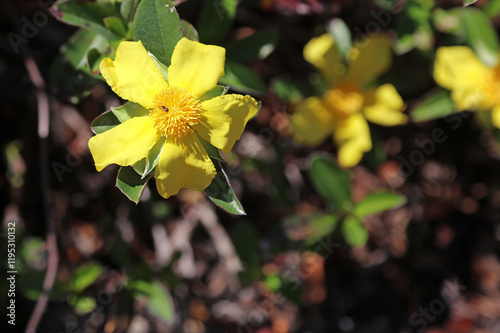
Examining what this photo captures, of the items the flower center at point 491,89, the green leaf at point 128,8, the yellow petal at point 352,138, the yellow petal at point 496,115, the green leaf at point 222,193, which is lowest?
the yellow petal at point 352,138

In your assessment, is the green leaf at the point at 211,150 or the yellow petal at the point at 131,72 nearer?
the yellow petal at the point at 131,72

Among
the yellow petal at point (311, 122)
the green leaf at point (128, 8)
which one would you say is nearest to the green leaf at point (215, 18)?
the green leaf at point (128, 8)

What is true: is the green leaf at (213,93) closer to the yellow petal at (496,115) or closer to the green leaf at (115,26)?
the green leaf at (115,26)

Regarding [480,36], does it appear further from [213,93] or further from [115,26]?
[115,26]

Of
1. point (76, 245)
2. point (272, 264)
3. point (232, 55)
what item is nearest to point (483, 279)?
point (272, 264)

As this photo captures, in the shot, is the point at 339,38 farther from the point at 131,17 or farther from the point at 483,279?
the point at 483,279
